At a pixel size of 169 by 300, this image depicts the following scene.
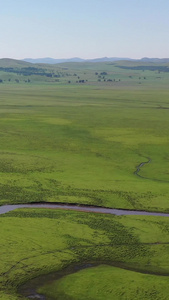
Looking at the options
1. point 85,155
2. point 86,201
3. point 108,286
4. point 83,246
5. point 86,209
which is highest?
point 85,155

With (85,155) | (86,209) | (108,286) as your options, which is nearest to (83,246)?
(108,286)

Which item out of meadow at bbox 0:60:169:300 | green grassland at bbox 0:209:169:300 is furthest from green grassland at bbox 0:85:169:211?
green grassland at bbox 0:209:169:300

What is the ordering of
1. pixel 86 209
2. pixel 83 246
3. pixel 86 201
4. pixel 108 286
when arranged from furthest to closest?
1. pixel 86 201
2. pixel 86 209
3. pixel 83 246
4. pixel 108 286

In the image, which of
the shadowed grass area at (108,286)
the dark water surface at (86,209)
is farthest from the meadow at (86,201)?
the dark water surface at (86,209)

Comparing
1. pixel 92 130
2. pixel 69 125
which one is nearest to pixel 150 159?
pixel 92 130

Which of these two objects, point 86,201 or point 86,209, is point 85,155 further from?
point 86,209
